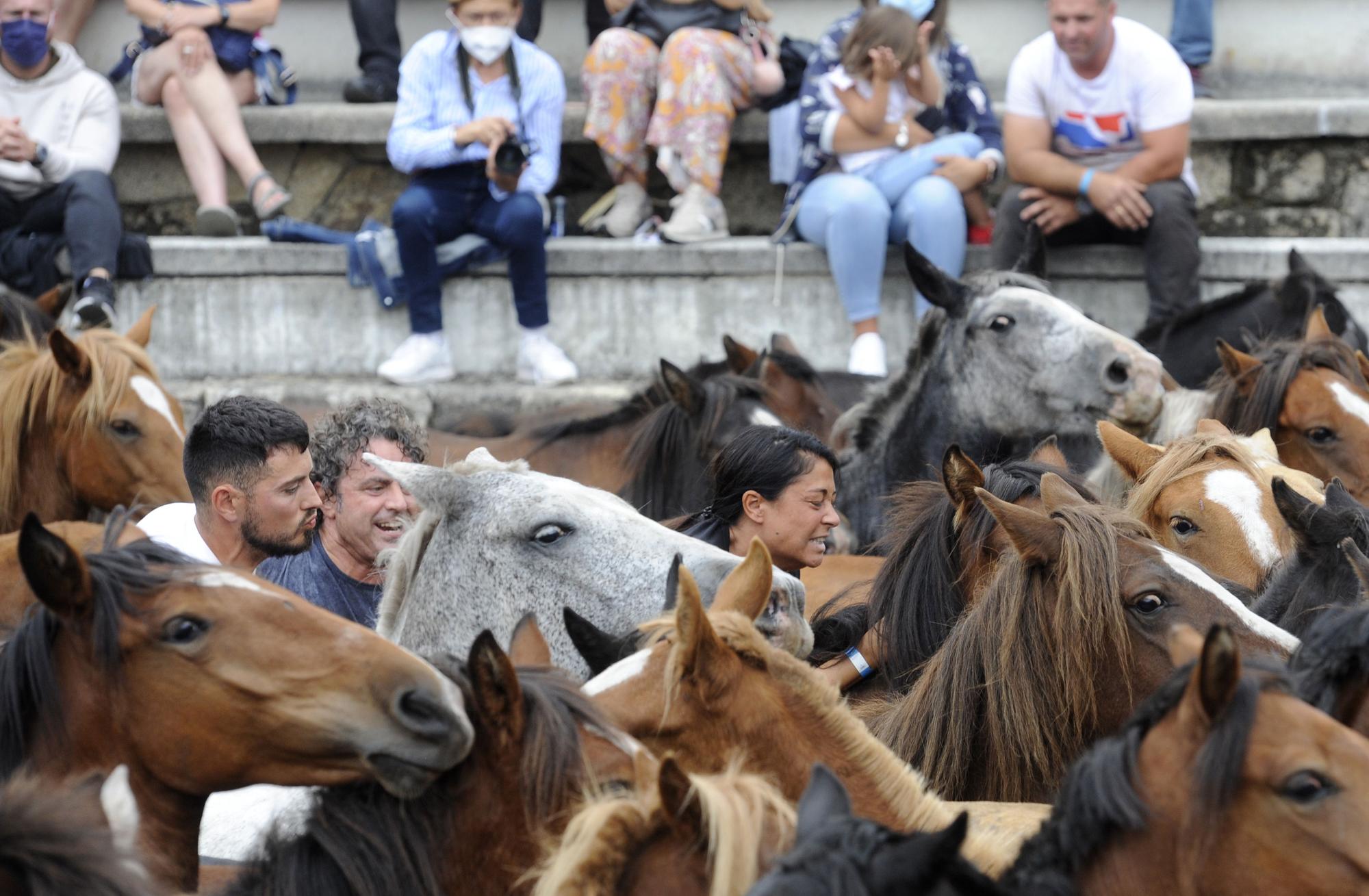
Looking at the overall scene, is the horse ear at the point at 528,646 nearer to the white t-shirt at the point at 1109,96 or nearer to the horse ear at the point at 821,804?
the horse ear at the point at 821,804

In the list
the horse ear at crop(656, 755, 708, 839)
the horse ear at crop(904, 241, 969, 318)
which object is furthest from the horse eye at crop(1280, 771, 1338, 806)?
the horse ear at crop(904, 241, 969, 318)

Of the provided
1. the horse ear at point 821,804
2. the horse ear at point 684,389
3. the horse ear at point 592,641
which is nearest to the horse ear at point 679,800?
the horse ear at point 821,804

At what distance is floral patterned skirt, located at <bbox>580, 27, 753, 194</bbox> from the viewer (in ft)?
25.5

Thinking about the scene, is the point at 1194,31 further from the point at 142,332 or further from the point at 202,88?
the point at 142,332

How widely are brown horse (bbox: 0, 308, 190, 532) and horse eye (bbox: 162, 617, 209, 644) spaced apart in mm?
3373

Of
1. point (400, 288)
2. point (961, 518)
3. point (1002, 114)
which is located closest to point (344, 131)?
point (400, 288)

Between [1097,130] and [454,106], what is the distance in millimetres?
2952

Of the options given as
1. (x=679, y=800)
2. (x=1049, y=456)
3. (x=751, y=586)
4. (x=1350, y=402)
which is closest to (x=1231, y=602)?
(x=751, y=586)

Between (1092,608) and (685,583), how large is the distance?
3.28ft

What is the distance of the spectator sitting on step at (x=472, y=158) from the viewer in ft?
24.3

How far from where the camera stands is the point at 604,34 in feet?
26.3

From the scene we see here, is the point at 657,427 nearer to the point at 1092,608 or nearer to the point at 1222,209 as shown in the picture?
the point at 1092,608

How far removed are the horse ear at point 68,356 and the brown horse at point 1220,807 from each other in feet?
14.6

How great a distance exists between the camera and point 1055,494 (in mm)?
3381
